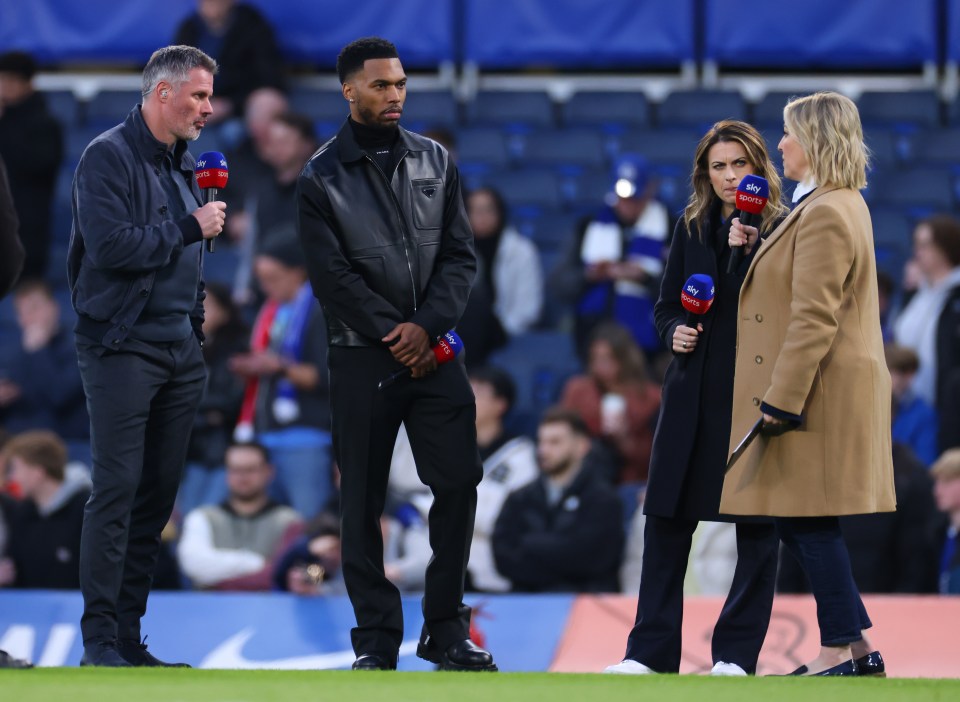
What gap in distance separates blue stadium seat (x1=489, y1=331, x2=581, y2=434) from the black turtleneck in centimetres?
404

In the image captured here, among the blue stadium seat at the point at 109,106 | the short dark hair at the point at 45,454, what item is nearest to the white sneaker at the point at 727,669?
the short dark hair at the point at 45,454

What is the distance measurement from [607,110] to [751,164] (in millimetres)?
6796

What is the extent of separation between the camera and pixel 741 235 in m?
5.60

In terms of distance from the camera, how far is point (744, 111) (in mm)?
12078

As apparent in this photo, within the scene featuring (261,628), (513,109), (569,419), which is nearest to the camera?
(261,628)

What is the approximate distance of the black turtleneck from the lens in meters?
5.75

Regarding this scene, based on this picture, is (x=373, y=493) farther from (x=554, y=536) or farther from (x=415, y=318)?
(x=554, y=536)

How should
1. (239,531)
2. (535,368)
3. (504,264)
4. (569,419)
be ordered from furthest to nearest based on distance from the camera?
(504,264) → (535,368) → (239,531) → (569,419)

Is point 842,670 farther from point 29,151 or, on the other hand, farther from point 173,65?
point 29,151

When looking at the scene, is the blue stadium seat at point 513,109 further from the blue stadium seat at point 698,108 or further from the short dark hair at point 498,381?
the short dark hair at point 498,381

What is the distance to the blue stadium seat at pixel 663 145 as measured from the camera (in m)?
11.6

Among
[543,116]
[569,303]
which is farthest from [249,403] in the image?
[543,116]

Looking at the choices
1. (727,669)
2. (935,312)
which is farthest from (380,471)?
(935,312)

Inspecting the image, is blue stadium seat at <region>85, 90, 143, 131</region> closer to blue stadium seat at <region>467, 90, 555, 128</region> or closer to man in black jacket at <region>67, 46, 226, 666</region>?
blue stadium seat at <region>467, 90, 555, 128</region>
